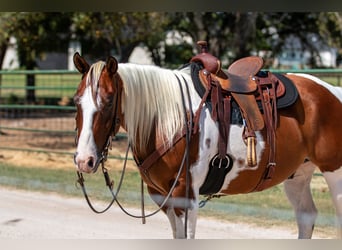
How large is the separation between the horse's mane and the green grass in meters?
1.61

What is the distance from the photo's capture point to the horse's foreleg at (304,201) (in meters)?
4.07

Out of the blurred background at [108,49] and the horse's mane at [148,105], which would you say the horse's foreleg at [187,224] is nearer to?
the horse's mane at [148,105]

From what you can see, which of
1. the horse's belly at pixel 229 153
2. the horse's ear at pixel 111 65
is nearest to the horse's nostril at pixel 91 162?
the horse's ear at pixel 111 65

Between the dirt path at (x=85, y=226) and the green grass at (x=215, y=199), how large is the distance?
0.97ft

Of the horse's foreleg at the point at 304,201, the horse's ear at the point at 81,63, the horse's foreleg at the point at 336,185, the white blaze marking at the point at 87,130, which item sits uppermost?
the horse's ear at the point at 81,63

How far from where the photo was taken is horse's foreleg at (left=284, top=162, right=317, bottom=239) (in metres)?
4.07

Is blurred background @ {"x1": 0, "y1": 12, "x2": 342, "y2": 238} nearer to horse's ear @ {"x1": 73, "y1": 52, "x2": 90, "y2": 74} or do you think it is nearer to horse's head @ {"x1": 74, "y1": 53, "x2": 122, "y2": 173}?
horse's head @ {"x1": 74, "y1": 53, "x2": 122, "y2": 173}

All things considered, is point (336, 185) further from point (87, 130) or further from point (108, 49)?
point (108, 49)

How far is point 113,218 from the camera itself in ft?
19.1

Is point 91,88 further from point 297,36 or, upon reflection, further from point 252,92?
point 297,36

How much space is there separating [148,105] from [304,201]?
1.60 metres

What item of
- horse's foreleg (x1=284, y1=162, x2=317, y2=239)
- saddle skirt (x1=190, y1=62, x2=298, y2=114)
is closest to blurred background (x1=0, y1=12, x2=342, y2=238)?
horse's foreleg (x1=284, y1=162, x2=317, y2=239)

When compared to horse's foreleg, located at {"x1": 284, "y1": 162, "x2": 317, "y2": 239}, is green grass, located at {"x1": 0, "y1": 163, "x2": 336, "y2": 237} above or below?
below
